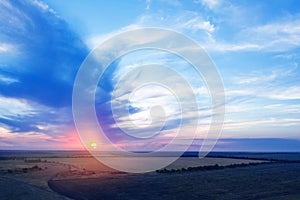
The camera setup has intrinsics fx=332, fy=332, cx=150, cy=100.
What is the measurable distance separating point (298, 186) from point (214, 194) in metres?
9.79

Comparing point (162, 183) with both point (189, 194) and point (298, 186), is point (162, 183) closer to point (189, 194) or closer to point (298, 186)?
point (189, 194)

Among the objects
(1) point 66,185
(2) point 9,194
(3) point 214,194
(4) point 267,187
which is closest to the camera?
(2) point 9,194

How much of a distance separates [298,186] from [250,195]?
27.0 ft

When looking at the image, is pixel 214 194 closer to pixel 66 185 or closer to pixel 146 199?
pixel 146 199

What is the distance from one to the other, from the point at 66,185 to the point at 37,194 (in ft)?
25.1

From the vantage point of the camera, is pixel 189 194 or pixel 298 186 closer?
pixel 189 194

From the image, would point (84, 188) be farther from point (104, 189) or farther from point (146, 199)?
point (146, 199)

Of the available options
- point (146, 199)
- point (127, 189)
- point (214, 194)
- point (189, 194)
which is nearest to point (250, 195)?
point (214, 194)

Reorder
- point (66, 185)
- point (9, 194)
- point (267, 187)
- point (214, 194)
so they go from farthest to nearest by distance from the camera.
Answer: point (66, 185) < point (267, 187) < point (214, 194) < point (9, 194)

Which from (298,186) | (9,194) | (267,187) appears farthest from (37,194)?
(298,186)

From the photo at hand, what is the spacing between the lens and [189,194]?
2889 cm

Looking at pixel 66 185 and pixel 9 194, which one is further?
pixel 66 185

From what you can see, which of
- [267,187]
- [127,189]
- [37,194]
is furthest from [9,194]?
[267,187]

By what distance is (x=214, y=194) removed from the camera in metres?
28.6
